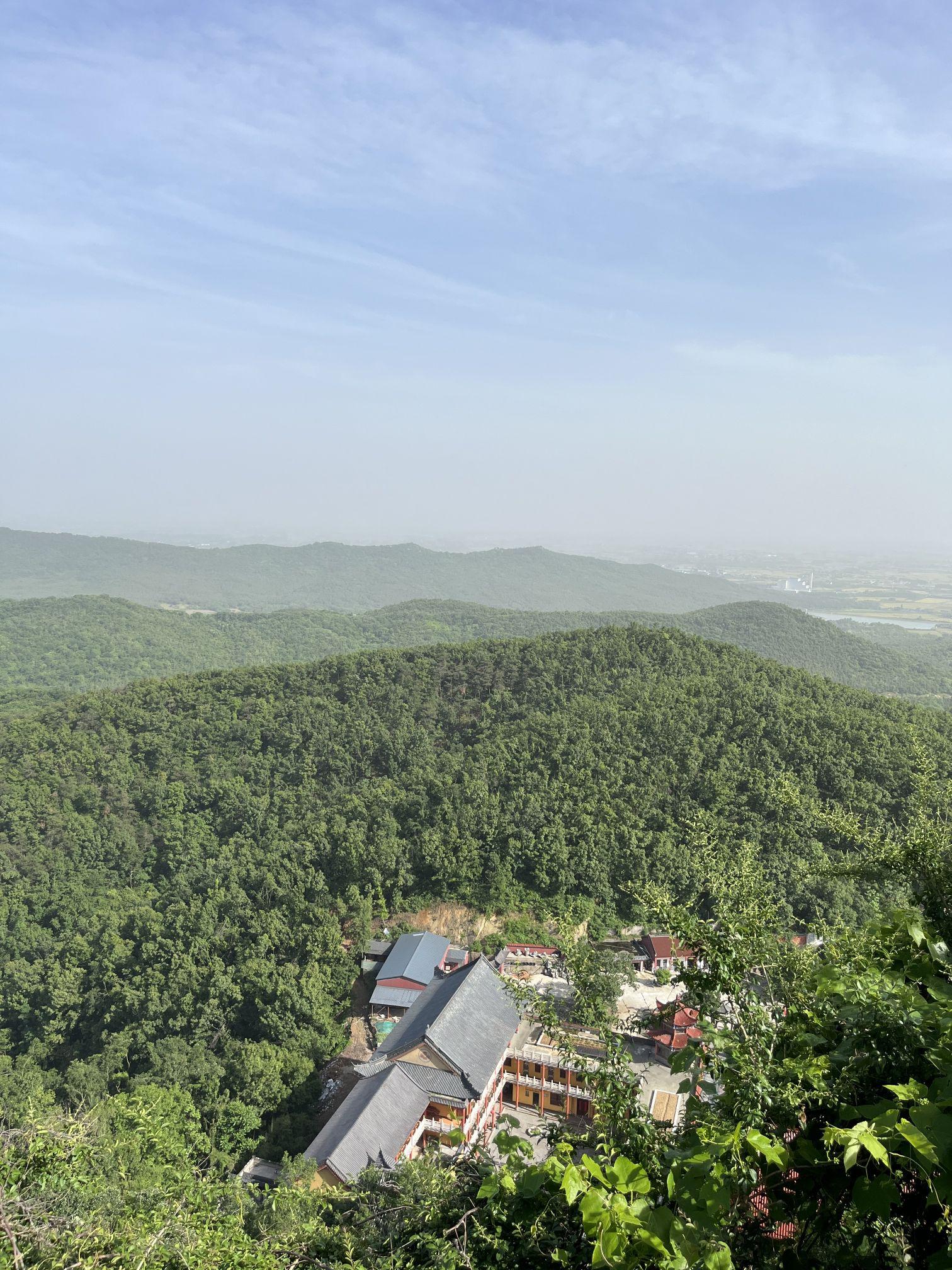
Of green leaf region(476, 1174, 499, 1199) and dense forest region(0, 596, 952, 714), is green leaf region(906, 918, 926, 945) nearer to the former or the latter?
green leaf region(476, 1174, 499, 1199)

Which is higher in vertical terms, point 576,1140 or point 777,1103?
point 777,1103

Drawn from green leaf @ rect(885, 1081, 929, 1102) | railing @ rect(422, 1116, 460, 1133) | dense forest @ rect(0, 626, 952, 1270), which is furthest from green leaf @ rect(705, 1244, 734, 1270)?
railing @ rect(422, 1116, 460, 1133)

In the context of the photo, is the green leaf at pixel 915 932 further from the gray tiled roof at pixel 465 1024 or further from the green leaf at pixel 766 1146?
the gray tiled roof at pixel 465 1024

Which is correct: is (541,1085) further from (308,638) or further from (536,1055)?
(308,638)

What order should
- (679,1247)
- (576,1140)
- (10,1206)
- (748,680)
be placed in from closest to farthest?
(679,1247) < (576,1140) < (10,1206) < (748,680)

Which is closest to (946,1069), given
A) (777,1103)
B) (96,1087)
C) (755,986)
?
(777,1103)

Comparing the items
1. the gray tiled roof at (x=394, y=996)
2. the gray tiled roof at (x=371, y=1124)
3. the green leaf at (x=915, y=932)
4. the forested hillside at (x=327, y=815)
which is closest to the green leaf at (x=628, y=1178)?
the green leaf at (x=915, y=932)

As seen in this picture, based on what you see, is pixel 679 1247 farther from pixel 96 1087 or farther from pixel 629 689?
pixel 629 689
